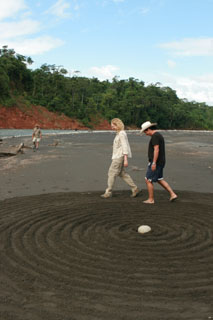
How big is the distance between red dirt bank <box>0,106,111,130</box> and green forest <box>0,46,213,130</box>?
176cm

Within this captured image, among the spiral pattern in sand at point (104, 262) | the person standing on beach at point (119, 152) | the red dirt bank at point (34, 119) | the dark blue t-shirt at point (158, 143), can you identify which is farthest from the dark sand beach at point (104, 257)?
the red dirt bank at point (34, 119)

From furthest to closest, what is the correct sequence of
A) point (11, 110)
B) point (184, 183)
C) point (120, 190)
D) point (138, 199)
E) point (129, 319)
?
1. point (11, 110)
2. point (184, 183)
3. point (120, 190)
4. point (138, 199)
5. point (129, 319)

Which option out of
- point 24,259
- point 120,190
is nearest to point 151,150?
point 120,190

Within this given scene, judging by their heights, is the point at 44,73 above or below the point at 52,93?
above

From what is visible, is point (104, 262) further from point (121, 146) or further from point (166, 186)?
point (121, 146)

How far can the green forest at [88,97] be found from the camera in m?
79.6

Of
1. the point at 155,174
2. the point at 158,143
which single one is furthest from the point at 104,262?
the point at 158,143

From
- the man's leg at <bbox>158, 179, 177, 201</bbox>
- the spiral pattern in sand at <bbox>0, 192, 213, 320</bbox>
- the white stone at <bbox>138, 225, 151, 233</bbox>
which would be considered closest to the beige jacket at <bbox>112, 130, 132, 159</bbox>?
the man's leg at <bbox>158, 179, 177, 201</bbox>

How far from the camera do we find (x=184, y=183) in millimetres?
9906

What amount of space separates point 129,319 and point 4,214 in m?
3.86

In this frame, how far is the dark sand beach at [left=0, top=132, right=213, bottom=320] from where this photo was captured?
3188mm

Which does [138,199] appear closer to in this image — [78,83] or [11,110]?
[11,110]

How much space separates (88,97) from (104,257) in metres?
99.8

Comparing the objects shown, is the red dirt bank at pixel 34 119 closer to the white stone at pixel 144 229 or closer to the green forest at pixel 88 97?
the green forest at pixel 88 97
